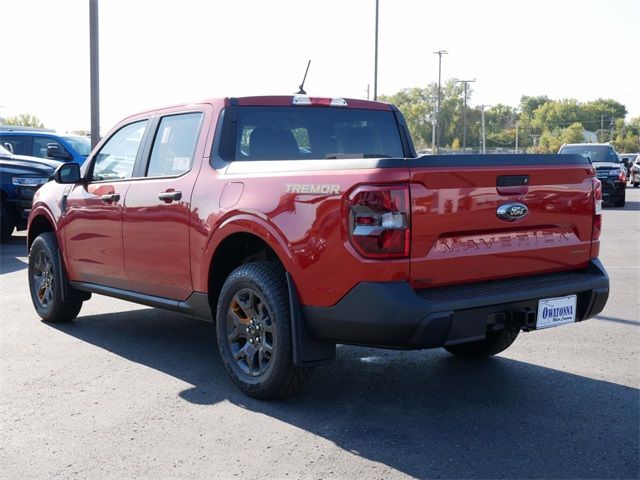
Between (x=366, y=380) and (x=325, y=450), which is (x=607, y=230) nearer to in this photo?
(x=366, y=380)

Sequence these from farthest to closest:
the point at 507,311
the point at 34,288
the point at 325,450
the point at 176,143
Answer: the point at 34,288
the point at 176,143
the point at 507,311
the point at 325,450

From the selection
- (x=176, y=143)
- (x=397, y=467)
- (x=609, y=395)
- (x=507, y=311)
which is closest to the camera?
(x=397, y=467)

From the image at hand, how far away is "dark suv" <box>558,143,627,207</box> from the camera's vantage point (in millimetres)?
21578

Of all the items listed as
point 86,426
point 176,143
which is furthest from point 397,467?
point 176,143

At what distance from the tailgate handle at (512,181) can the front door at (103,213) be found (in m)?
2.84

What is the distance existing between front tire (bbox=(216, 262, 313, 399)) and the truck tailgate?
0.86 metres

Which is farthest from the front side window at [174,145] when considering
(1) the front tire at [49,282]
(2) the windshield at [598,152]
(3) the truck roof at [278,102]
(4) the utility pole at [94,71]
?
(2) the windshield at [598,152]

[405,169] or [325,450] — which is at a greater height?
[405,169]

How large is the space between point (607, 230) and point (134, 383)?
478 inches

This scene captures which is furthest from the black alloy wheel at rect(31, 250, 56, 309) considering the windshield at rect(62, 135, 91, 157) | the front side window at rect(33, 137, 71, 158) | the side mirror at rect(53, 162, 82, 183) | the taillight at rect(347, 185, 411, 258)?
the front side window at rect(33, 137, 71, 158)

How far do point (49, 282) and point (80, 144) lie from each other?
922 cm

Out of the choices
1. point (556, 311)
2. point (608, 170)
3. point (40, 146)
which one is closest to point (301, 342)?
point (556, 311)

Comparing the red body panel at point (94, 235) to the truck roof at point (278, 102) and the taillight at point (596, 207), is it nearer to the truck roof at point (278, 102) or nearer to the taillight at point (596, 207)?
the truck roof at point (278, 102)

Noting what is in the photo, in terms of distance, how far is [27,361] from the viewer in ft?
18.1
